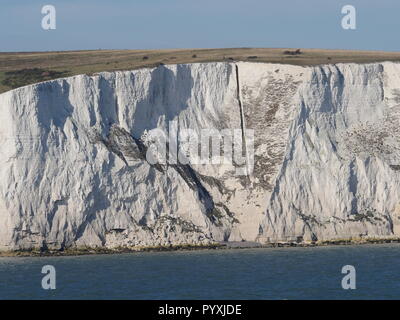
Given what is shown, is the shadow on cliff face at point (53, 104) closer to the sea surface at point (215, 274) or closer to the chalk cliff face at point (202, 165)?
the chalk cliff face at point (202, 165)

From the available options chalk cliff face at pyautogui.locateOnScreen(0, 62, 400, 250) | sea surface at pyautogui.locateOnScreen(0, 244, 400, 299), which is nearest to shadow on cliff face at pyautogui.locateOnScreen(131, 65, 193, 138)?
chalk cliff face at pyautogui.locateOnScreen(0, 62, 400, 250)

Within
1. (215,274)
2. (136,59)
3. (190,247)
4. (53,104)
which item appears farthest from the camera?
(136,59)

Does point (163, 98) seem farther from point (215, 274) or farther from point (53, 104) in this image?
point (215, 274)

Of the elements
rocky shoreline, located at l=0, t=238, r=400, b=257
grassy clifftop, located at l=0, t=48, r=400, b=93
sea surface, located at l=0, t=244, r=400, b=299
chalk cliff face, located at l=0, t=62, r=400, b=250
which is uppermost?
grassy clifftop, located at l=0, t=48, r=400, b=93

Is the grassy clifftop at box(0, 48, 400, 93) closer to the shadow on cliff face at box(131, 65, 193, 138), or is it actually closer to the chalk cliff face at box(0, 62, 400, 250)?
the shadow on cliff face at box(131, 65, 193, 138)

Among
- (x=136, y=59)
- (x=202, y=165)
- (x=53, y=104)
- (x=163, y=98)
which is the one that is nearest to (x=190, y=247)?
(x=202, y=165)
